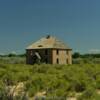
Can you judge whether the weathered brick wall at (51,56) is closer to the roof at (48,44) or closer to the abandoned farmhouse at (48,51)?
the abandoned farmhouse at (48,51)

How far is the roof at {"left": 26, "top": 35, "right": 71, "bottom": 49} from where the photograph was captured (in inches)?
2329

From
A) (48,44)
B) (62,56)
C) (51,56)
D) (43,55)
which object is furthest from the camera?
(62,56)

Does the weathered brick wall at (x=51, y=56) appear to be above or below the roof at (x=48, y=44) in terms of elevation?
below

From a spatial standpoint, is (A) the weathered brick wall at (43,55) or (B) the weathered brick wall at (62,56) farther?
(B) the weathered brick wall at (62,56)

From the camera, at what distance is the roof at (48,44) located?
194 feet

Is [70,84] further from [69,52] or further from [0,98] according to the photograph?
[69,52]

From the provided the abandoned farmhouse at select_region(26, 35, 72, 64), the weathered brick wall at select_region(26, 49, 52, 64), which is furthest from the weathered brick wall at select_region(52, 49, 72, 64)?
the weathered brick wall at select_region(26, 49, 52, 64)

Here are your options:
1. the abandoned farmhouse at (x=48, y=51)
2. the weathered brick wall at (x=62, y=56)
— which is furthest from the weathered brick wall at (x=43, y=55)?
the weathered brick wall at (x=62, y=56)

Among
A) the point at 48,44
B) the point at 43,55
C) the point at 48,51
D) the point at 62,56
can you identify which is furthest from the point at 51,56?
the point at 62,56

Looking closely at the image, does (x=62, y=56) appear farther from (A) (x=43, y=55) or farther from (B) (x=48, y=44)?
(A) (x=43, y=55)

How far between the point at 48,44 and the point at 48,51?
4.56ft

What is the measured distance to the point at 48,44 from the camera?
59719 mm

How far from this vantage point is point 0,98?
23.2ft

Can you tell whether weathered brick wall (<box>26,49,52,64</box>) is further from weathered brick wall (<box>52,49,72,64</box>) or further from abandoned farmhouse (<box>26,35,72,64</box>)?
weathered brick wall (<box>52,49,72,64</box>)
